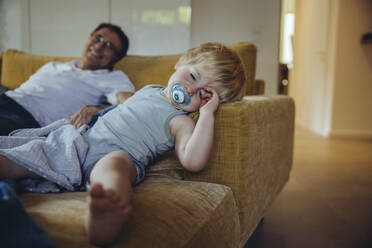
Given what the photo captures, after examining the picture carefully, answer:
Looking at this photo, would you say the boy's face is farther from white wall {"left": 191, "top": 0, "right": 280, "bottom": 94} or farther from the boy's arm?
white wall {"left": 191, "top": 0, "right": 280, "bottom": 94}

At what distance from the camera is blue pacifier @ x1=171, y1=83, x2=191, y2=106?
0.95 metres

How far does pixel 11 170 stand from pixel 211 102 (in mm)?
552

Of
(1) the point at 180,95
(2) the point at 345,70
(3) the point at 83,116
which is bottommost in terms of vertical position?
(3) the point at 83,116

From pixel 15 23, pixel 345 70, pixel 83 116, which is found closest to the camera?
pixel 83 116

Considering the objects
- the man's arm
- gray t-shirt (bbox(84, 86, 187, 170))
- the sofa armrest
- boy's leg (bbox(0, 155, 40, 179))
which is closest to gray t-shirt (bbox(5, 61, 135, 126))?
the man's arm

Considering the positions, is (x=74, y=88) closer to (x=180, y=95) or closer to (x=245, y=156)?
(x=180, y=95)

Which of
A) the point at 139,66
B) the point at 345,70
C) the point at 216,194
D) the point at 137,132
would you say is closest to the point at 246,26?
the point at 345,70

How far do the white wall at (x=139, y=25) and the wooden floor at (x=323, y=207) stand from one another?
1084mm

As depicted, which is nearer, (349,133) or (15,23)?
(15,23)

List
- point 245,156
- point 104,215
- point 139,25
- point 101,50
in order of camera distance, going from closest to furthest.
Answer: point 104,215, point 245,156, point 101,50, point 139,25

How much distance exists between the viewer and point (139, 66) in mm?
1795

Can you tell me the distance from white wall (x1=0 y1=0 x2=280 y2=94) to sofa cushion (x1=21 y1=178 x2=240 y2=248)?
2738 millimetres

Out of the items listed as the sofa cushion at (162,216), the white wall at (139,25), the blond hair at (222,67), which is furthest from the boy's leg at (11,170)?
the white wall at (139,25)

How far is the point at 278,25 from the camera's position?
139 inches
